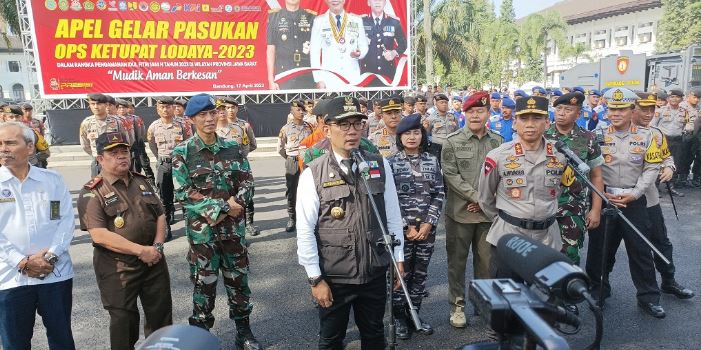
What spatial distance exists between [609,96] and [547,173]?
1.56 meters

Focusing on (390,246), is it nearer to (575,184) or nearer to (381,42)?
(575,184)

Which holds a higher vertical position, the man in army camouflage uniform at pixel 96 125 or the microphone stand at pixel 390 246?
Result: the man in army camouflage uniform at pixel 96 125

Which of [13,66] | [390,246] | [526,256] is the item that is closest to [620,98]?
[390,246]

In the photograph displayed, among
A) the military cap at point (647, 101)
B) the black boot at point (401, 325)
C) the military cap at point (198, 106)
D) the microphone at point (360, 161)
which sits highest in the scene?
the military cap at point (198, 106)

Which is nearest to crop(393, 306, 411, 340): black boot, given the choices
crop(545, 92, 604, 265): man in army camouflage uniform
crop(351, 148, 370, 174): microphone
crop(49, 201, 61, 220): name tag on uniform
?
crop(545, 92, 604, 265): man in army camouflage uniform

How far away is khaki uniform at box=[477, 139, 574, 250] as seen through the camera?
3225 mm

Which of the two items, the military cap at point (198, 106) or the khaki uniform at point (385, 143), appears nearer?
the military cap at point (198, 106)

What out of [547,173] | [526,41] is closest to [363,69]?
[547,173]

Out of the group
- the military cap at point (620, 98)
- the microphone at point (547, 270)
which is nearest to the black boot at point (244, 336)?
the microphone at point (547, 270)

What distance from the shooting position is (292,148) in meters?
7.02

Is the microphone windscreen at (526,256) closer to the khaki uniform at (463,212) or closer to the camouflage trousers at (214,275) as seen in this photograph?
the khaki uniform at (463,212)

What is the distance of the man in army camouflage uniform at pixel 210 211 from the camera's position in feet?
11.2

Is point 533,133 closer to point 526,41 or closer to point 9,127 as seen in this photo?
point 9,127

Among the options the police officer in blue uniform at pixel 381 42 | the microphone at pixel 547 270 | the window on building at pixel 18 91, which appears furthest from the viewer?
the window on building at pixel 18 91
